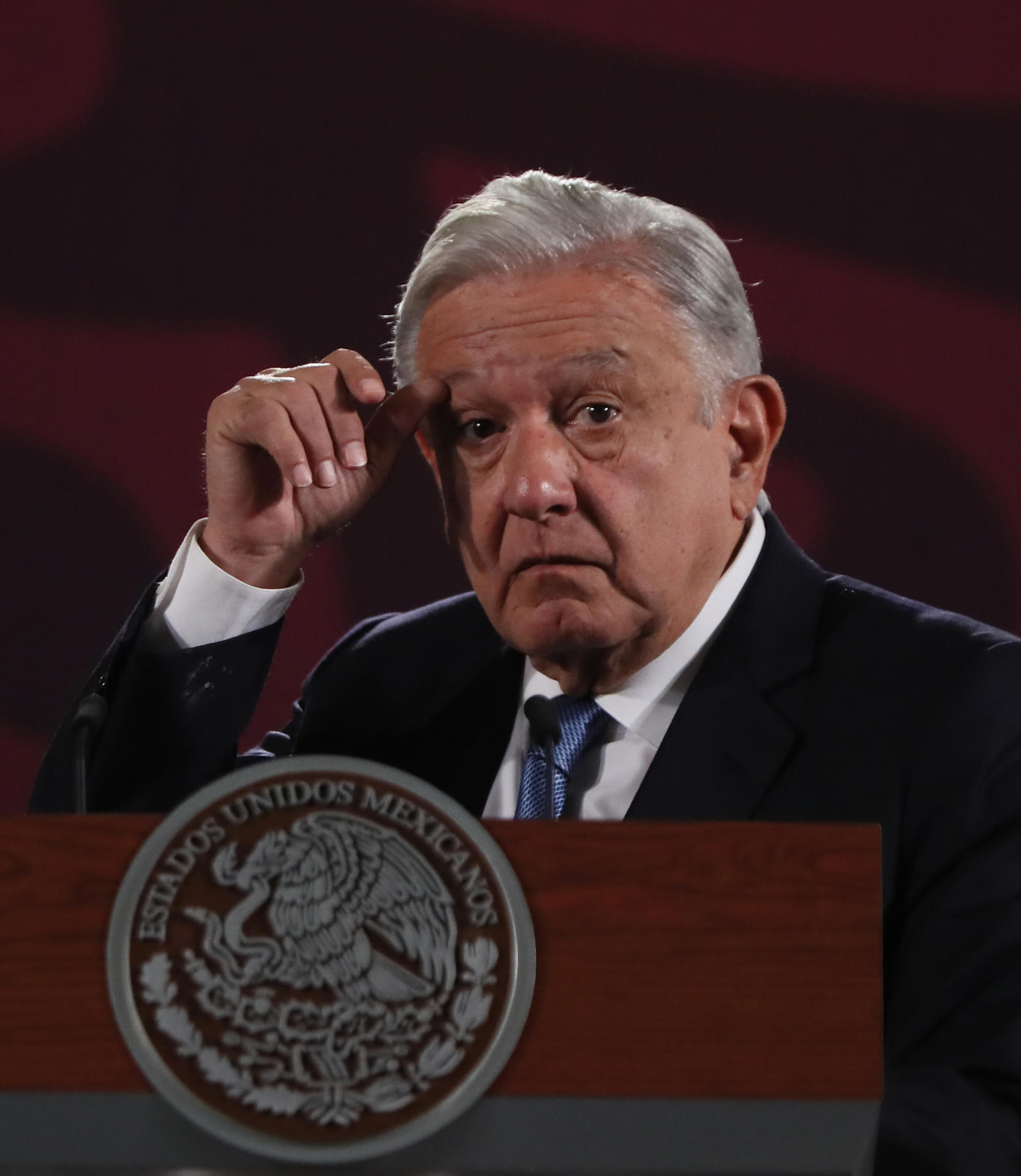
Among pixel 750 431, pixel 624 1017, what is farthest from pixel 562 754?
pixel 624 1017

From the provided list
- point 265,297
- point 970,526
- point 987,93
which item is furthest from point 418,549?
point 987,93

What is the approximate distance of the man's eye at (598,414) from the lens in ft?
5.14

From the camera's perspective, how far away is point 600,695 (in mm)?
1657

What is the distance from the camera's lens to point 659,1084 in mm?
867

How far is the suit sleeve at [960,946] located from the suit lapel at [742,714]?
14 centimetres

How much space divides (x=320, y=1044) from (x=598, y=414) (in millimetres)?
851

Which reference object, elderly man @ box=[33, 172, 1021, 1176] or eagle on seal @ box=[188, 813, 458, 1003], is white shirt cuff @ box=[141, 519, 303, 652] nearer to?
elderly man @ box=[33, 172, 1021, 1176]

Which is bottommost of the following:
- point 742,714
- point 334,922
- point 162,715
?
point 162,715

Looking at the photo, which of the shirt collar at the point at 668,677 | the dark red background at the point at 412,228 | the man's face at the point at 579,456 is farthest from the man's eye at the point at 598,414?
the dark red background at the point at 412,228

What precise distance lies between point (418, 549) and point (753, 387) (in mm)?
922

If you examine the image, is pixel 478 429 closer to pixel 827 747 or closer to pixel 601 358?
pixel 601 358

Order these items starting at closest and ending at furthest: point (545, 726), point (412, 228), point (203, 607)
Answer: point (545, 726)
point (203, 607)
point (412, 228)

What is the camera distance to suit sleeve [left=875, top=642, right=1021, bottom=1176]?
1021 mm

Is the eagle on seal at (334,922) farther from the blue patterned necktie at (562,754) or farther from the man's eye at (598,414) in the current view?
the man's eye at (598,414)
